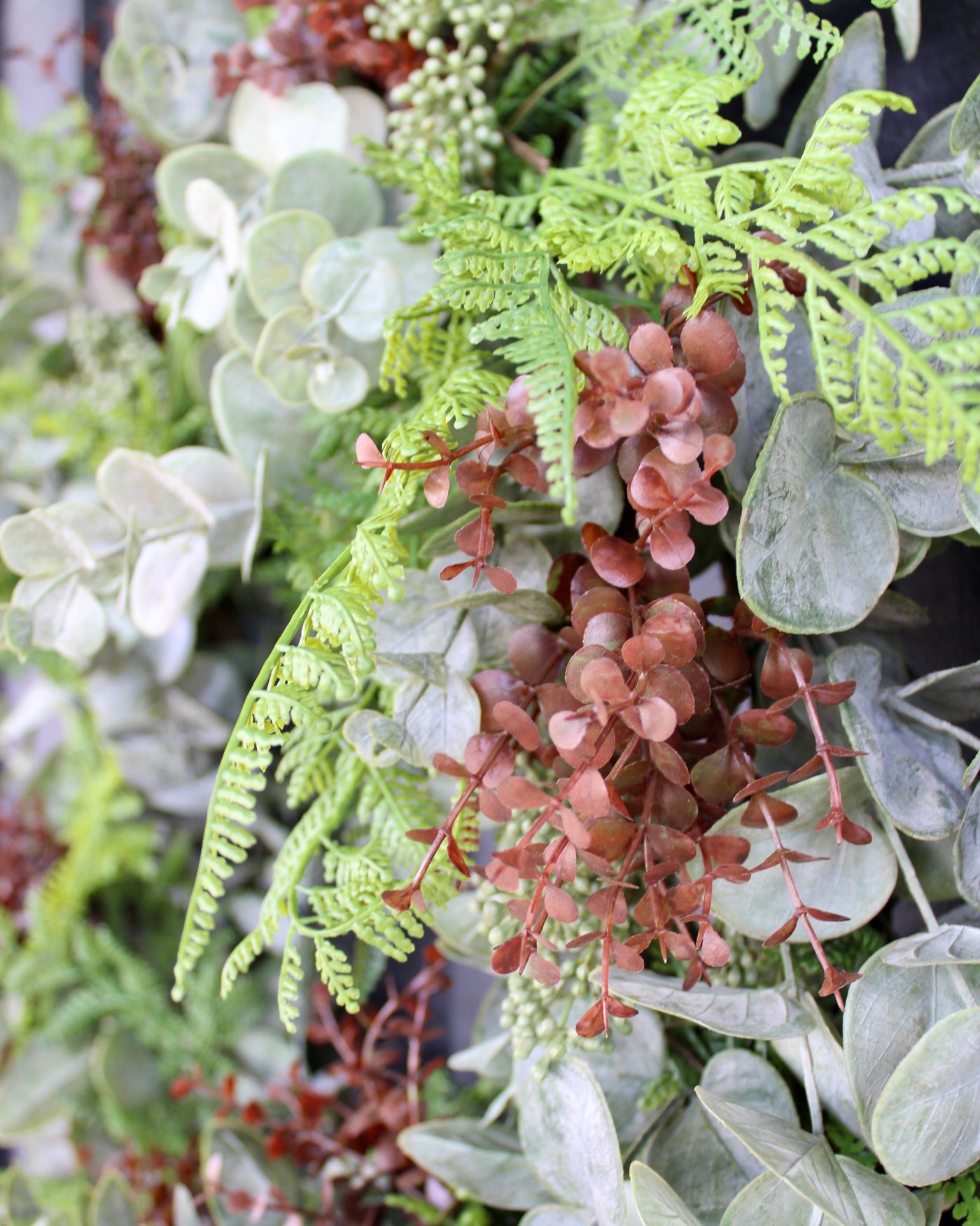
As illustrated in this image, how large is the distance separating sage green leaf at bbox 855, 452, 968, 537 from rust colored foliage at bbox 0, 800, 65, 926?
89 cm

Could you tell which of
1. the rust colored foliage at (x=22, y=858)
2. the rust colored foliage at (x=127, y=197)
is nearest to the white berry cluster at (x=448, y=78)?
the rust colored foliage at (x=127, y=197)

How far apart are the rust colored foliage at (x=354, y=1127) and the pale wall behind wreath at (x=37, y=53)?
1.05 m

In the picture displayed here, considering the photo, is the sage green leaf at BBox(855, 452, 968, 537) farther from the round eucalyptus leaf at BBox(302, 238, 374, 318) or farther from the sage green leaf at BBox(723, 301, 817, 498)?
the round eucalyptus leaf at BBox(302, 238, 374, 318)

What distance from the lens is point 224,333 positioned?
674 mm

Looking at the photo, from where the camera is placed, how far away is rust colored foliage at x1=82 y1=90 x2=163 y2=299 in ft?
2.69

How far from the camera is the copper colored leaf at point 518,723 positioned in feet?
1.22

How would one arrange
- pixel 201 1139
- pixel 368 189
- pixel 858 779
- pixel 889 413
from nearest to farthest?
pixel 889 413 → pixel 858 779 → pixel 368 189 → pixel 201 1139

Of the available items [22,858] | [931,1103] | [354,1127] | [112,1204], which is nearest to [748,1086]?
[931,1103]

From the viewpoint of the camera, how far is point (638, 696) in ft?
1.13

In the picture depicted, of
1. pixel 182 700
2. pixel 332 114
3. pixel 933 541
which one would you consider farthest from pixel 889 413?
pixel 182 700

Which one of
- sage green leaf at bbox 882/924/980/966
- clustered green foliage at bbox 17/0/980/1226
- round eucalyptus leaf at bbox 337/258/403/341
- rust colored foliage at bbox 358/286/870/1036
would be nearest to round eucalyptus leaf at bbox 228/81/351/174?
clustered green foliage at bbox 17/0/980/1226

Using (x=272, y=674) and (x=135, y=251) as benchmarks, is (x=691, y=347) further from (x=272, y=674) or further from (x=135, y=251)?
(x=135, y=251)

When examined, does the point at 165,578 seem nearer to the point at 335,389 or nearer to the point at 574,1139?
the point at 335,389

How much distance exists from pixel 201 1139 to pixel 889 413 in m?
0.83
